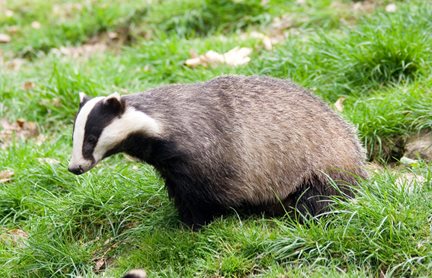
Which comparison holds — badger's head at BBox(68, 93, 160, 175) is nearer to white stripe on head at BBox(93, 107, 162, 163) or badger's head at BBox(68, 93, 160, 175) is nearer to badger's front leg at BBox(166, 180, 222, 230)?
white stripe on head at BBox(93, 107, 162, 163)

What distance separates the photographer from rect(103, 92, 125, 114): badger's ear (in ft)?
13.9

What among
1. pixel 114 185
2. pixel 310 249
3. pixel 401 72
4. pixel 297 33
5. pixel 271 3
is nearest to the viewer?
pixel 310 249

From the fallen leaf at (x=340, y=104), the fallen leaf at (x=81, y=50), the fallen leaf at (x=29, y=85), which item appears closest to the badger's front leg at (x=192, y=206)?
the fallen leaf at (x=340, y=104)

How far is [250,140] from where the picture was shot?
15.6 ft

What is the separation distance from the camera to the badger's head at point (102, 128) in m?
4.27

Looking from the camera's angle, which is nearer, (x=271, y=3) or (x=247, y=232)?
(x=247, y=232)

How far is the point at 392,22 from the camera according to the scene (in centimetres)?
672

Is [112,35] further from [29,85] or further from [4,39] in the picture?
[29,85]

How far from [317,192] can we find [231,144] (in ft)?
2.16

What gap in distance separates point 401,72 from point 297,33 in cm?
158

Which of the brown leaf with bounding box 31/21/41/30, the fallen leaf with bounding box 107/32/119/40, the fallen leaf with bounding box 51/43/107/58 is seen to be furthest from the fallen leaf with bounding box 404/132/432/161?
the brown leaf with bounding box 31/21/41/30

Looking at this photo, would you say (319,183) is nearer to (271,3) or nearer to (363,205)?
(363,205)

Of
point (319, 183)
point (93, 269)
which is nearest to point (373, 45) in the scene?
point (319, 183)

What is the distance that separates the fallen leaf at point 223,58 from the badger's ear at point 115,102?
9.00 ft
